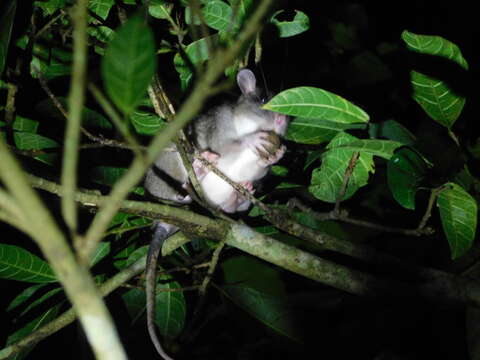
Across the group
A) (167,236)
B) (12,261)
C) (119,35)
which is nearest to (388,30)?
(167,236)

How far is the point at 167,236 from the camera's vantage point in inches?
101

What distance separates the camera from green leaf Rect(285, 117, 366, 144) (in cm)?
264

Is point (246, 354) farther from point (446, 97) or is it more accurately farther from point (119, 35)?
point (119, 35)

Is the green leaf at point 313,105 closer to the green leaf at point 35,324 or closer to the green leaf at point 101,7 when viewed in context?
the green leaf at point 101,7

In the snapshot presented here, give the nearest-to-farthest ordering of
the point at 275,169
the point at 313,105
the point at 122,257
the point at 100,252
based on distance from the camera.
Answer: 1. the point at 313,105
2. the point at 100,252
3. the point at 122,257
4. the point at 275,169

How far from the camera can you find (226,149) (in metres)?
2.82

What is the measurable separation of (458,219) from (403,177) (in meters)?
0.30

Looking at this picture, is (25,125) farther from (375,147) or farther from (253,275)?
(375,147)

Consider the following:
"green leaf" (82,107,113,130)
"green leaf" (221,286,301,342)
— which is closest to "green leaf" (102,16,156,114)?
"green leaf" (82,107,113,130)

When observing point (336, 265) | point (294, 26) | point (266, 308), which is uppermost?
point (294, 26)

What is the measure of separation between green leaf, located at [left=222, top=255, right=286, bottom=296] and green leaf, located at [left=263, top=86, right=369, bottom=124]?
118 centimetres

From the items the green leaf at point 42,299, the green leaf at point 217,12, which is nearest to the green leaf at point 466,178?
the green leaf at point 217,12

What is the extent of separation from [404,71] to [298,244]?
1773 millimetres

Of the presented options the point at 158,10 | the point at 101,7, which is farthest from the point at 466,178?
the point at 101,7
